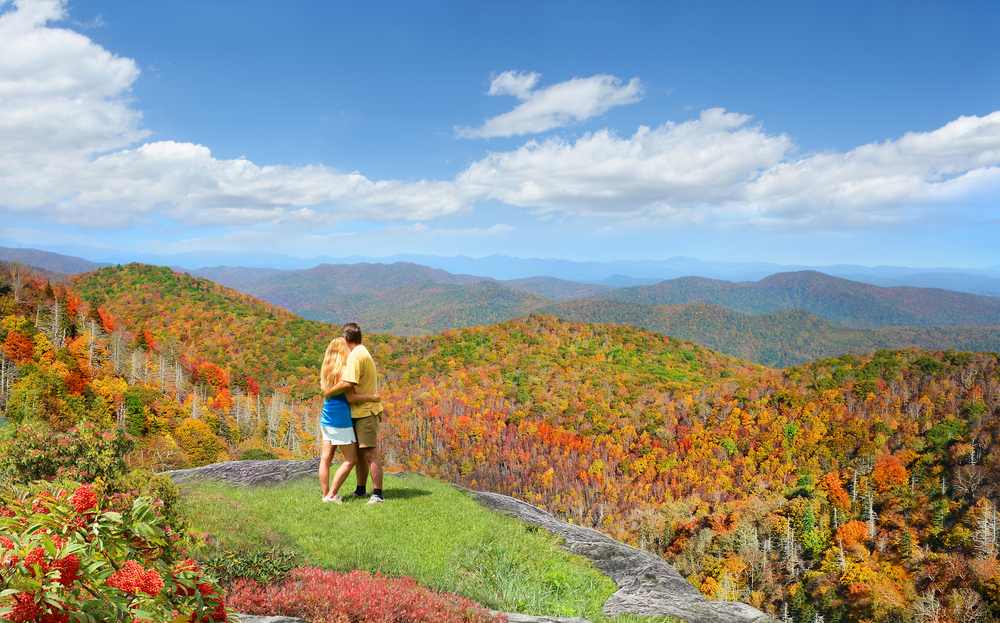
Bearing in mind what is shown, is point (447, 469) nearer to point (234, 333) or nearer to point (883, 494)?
point (883, 494)

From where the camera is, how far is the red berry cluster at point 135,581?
244cm

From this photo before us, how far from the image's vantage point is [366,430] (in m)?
8.52

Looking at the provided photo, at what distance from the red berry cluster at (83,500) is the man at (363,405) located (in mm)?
4935

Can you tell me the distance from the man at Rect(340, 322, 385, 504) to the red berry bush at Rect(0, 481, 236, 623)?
4872 mm

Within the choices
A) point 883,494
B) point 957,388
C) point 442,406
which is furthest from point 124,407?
point 957,388

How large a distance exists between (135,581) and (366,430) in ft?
20.1

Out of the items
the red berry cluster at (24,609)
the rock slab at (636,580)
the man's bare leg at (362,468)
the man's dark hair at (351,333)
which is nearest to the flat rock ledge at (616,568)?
the rock slab at (636,580)

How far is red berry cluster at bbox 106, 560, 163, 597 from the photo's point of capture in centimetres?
244

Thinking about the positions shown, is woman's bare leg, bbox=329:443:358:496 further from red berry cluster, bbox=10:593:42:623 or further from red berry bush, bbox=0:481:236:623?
red berry cluster, bbox=10:593:42:623

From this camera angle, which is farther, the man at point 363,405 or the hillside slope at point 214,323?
the hillside slope at point 214,323

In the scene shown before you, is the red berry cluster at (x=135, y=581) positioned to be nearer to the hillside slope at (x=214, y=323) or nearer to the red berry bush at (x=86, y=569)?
the red berry bush at (x=86, y=569)

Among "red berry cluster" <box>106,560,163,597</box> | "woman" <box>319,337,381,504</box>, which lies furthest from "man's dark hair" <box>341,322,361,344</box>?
"red berry cluster" <box>106,560,163,597</box>

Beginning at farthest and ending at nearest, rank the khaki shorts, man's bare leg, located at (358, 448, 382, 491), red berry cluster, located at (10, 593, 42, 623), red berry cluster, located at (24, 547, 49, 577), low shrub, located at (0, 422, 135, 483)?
man's bare leg, located at (358, 448, 382, 491) → the khaki shorts → low shrub, located at (0, 422, 135, 483) → red berry cluster, located at (24, 547, 49, 577) → red berry cluster, located at (10, 593, 42, 623)

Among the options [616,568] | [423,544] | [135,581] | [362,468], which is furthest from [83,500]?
[616,568]
